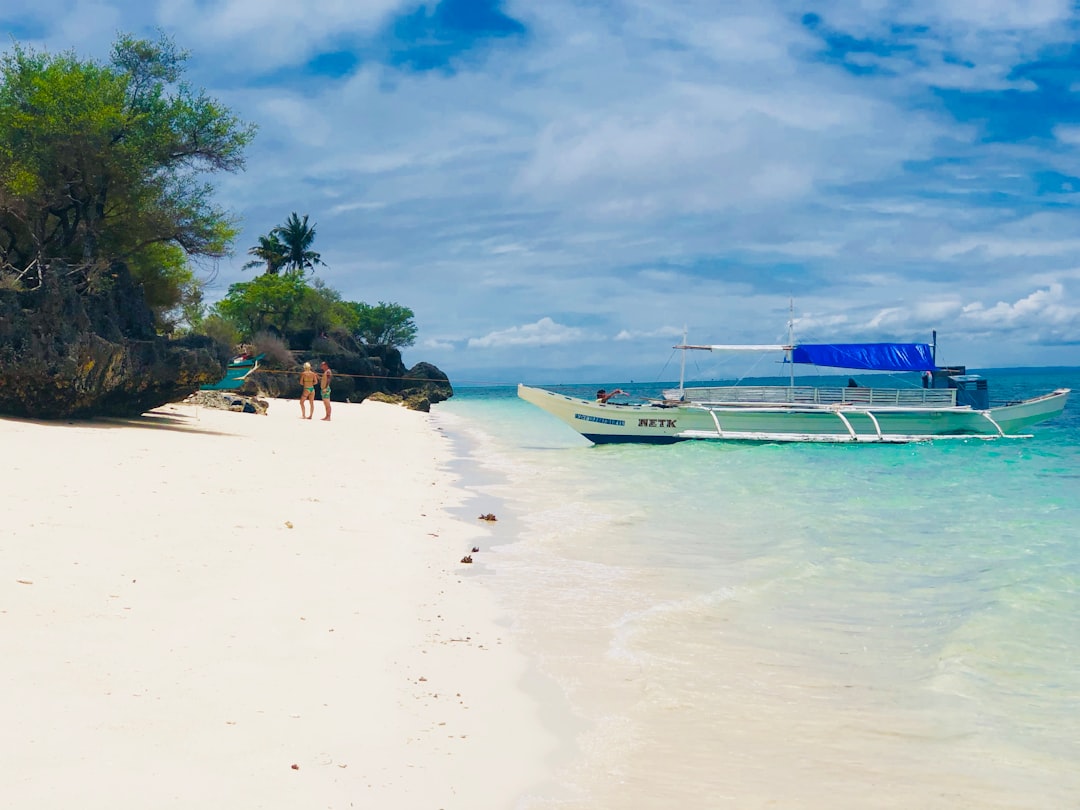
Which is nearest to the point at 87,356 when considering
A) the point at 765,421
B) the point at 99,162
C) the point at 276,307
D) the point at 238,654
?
the point at 99,162

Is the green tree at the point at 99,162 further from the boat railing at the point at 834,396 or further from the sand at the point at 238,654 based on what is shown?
the boat railing at the point at 834,396

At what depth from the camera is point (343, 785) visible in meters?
4.11

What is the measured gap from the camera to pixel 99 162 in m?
18.1

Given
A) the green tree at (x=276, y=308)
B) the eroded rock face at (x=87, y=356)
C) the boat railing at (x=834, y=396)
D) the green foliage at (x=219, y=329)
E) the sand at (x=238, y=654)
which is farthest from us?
the green tree at (x=276, y=308)

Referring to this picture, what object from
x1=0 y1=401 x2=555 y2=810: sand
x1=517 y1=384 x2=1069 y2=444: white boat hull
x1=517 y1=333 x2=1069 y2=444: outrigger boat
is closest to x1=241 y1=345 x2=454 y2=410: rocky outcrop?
x1=517 y1=384 x2=1069 y2=444: white boat hull

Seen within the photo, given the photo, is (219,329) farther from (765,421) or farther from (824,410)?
(824,410)

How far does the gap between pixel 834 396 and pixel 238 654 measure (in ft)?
109

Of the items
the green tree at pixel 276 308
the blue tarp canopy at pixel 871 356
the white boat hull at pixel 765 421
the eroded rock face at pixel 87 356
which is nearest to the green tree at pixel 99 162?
the eroded rock face at pixel 87 356

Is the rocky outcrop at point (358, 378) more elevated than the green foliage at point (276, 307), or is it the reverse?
the green foliage at point (276, 307)

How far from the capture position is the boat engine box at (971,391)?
35000mm

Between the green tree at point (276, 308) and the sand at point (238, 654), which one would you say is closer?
the sand at point (238, 654)

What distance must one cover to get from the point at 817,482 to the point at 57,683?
60.0 ft

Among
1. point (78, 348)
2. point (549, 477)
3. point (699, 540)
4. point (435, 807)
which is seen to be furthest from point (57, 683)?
point (549, 477)

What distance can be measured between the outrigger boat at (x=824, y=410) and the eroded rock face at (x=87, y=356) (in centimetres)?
1617
